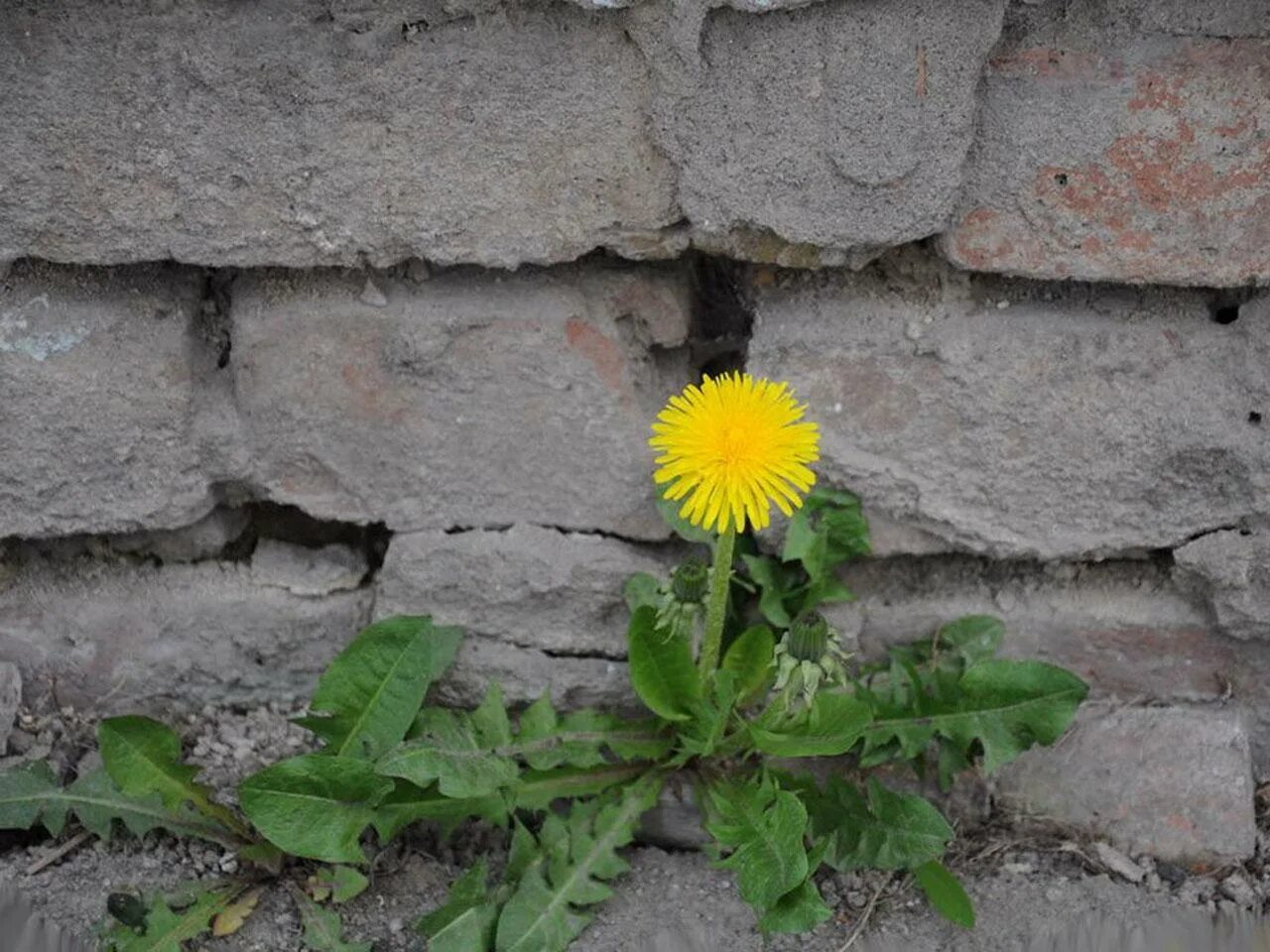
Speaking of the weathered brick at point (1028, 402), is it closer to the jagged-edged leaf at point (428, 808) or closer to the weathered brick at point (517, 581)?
the weathered brick at point (517, 581)

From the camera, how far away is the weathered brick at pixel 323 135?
5.85 ft

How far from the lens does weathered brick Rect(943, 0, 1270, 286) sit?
1782mm

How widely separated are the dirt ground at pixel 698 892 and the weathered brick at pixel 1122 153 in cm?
77

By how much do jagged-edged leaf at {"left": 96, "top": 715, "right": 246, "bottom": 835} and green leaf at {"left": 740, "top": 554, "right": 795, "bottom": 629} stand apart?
757 millimetres

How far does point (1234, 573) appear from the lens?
6.60 feet

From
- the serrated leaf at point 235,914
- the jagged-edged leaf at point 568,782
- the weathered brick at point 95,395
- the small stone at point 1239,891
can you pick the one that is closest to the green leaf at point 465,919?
the jagged-edged leaf at point 568,782

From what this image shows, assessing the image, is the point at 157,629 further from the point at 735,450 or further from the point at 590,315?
the point at 735,450

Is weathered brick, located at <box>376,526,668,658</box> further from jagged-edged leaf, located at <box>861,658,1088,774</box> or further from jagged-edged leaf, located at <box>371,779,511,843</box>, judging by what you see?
jagged-edged leaf, located at <box>861,658,1088,774</box>

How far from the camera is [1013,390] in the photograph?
6.44 feet

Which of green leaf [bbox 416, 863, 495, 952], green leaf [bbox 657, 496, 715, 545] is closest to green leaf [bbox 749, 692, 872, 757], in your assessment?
green leaf [bbox 657, 496, 715, 545]

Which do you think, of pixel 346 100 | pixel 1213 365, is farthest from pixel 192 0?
pixel 1213 365

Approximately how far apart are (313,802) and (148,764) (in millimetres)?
252

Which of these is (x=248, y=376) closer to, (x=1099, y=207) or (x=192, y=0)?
(x=192, y=0)

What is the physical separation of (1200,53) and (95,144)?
131 centimetres
